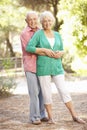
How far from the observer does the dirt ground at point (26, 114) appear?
627 cm

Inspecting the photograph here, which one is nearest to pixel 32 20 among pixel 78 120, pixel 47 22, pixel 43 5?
pixel 47 22

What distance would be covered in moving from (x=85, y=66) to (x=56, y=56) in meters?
14.2

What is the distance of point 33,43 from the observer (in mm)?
6230

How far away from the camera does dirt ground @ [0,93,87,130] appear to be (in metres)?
6.27

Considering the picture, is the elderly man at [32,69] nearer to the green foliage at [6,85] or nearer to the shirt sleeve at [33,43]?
the shirt sleeve at [33,43]

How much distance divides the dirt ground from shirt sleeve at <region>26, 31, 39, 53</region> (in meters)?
1.18

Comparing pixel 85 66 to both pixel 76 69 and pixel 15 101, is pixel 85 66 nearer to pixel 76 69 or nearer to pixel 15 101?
pixel 76 69

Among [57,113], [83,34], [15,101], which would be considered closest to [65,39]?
[83,34]

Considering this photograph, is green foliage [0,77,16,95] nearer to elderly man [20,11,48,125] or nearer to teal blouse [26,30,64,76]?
elderly man [20,11,48,125]

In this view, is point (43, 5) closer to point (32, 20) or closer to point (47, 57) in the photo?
point (32, 20)

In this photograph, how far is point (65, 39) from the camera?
19.6 m

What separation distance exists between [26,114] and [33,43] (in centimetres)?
185

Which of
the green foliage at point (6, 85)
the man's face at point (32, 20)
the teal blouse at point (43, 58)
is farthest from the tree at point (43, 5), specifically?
the teal blouse at point (43, 58)

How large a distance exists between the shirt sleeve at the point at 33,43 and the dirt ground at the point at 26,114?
1.18 m
